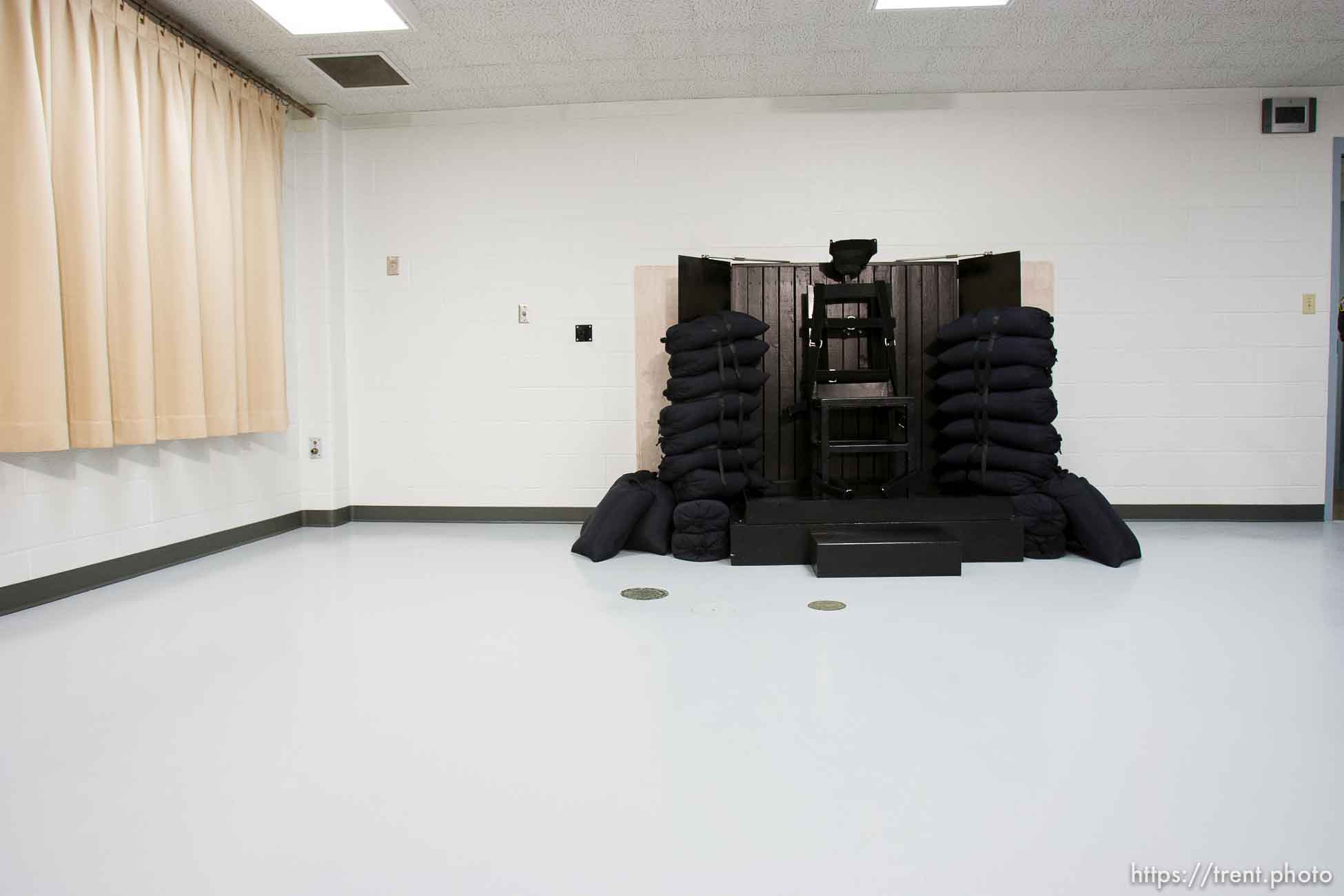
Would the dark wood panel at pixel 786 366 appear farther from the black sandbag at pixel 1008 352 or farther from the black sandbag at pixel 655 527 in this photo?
the black sandbag at pixel 1008 352

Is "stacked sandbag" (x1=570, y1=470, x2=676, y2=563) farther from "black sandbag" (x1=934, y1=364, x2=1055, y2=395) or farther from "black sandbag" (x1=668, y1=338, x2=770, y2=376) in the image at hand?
"black sandbag" (x1=934, y1=364, x2=1055, y2=395)

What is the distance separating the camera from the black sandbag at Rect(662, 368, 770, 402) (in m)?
3.69

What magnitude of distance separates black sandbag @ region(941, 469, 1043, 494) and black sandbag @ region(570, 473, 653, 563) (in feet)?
0.67

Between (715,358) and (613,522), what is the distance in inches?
37.5

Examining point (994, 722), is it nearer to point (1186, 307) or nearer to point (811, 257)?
Result: point (811, 257)

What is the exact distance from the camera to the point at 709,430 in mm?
3674

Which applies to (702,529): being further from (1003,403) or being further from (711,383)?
(1003,403)

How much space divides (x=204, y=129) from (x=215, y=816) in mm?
3450

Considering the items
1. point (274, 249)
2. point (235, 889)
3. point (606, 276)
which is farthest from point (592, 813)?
point (274, 249)

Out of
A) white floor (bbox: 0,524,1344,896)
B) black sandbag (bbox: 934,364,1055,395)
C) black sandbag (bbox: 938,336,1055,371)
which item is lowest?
white floor (bbox: 0,524,1344,896)

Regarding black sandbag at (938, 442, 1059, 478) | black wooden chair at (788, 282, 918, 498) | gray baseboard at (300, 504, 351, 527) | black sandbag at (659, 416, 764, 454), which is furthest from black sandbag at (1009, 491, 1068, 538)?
gray baseboard at (300, 504, 351, 527)

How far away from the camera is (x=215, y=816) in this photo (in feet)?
4.53

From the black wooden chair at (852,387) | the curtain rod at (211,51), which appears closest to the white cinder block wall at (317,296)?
the curtain rod at (211,51)

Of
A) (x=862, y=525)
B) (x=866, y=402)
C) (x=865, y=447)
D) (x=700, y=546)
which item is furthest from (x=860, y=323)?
(x=700, y=546)
